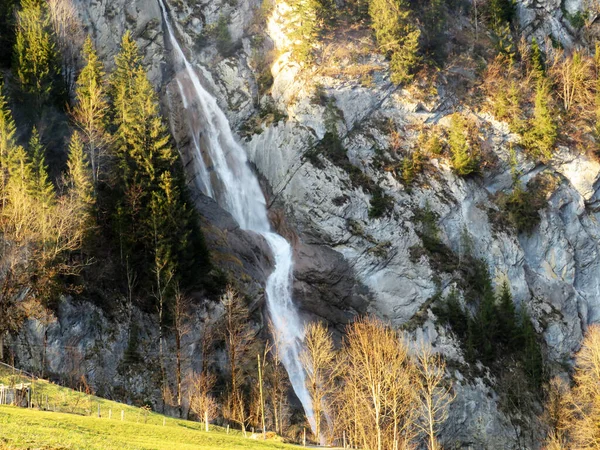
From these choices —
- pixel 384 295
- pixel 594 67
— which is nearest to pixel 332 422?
pixel 384 295

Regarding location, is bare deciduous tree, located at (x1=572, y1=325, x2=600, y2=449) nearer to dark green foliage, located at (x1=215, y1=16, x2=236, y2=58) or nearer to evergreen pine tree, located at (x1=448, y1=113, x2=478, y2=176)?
evergreen pine tree, located at (x1=448, y1=113, x2=478, y2=176)

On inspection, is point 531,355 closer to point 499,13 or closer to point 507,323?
point 507,323

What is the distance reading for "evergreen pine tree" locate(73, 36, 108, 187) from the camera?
161 feet

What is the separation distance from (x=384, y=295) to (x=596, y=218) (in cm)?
2405

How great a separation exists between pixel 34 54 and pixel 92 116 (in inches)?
384

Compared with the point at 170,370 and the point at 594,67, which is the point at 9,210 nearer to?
the point at 170,370

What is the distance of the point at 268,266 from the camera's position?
57.7 metres

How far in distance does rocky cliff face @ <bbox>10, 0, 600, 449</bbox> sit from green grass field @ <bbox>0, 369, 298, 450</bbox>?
48.2ft

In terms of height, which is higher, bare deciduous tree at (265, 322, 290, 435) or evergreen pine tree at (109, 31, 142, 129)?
evergreen pine tree at (109, 31, 142, 129)

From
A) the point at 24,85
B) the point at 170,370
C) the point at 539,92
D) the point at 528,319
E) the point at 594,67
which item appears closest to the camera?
the point at 170,370

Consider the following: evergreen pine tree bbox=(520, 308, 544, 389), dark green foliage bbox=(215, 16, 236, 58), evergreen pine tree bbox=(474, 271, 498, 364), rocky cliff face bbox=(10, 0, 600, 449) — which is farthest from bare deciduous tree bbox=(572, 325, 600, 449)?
dark green foliage bbox=(215, 16, 236, 58)

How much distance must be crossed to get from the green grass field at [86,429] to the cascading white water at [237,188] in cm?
1452

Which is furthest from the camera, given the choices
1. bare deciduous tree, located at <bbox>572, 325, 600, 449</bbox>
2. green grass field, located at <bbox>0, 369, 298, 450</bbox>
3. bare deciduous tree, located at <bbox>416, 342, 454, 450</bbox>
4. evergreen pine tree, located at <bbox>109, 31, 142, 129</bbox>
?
evergreen pine tree, located at <bbox>109, 31, 142, 129</bbox>

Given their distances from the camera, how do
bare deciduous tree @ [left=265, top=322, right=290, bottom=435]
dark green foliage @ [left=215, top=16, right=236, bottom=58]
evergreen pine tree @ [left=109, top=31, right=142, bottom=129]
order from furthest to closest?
dark green foliage @ [left=215, top=16, right=236, bottom=58], evergreen pine tree @ [left=109, top=31, right=142, bottom=129], bare deciduous tree @ [left=265, top=322, right=290, bottom=435]
